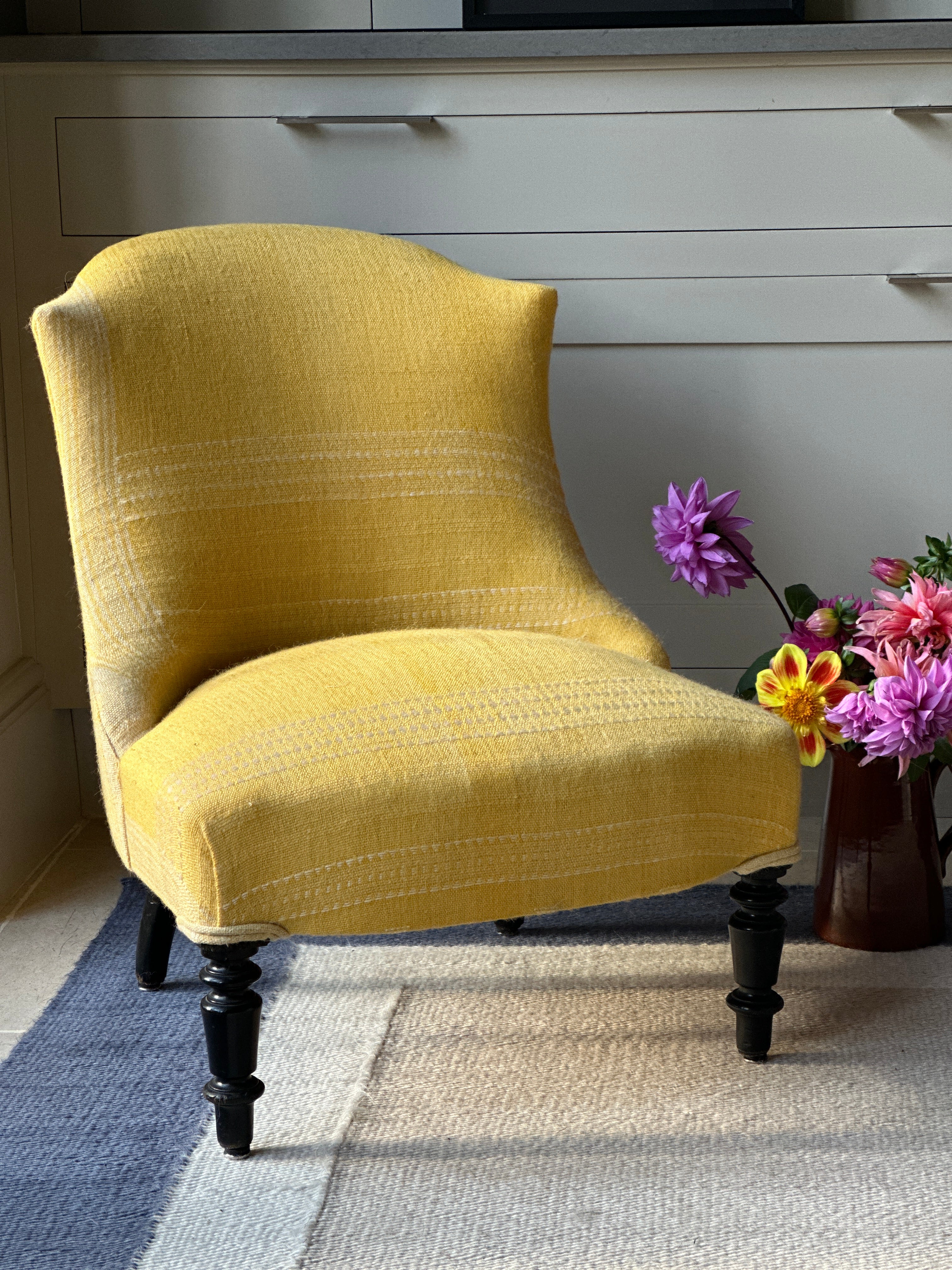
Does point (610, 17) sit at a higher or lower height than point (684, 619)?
higher

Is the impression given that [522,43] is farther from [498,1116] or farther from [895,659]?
[498,1116]

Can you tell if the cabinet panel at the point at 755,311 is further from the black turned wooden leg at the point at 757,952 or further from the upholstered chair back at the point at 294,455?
the black turned wooden leg at the point at 757,952

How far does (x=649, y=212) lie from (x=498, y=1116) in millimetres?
1170

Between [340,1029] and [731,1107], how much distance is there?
15.7 inches

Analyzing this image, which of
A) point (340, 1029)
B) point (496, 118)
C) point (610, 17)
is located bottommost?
point (340, 1029)

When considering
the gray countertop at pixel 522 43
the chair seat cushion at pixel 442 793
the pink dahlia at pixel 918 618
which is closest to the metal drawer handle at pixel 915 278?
the gray countertop at pixel 522 43

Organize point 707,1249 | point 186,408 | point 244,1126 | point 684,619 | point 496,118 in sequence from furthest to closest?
point 684,619
point 496,118
point 186,408
point 244,1126
point 707,1249

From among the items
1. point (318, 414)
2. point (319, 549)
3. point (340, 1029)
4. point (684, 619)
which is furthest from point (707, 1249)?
point (684, 619)

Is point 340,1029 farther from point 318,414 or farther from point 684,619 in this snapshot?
point 684,619

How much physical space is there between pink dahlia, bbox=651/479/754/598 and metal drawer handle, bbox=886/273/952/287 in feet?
1.67

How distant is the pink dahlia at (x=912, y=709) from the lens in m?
1.21

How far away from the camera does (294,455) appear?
1355mm

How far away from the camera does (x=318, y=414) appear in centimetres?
138

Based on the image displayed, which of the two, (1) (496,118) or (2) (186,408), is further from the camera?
(1) (496,118)
